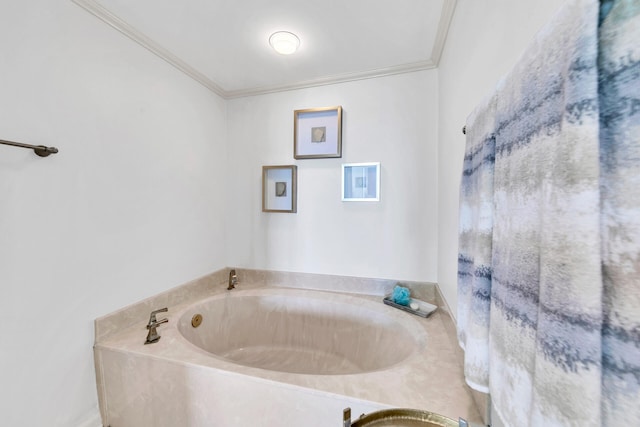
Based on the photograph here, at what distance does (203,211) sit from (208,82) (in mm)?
1089

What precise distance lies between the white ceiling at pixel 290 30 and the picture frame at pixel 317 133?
0.86 feet

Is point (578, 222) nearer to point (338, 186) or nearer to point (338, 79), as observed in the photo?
point (338, 186)

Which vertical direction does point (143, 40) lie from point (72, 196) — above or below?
above

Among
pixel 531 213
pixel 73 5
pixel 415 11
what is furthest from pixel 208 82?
pixel 531 213

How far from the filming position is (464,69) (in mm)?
1070

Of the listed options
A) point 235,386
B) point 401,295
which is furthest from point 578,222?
point 401,295

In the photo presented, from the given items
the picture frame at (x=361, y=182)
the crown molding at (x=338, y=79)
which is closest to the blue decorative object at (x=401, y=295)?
the picture frame at (x=361, y=182)

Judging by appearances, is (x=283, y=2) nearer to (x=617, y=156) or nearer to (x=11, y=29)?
(x=11, y=29)

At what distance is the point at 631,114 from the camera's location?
0.83 ft

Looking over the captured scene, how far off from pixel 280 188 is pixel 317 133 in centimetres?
57

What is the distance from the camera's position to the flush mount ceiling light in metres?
1.43

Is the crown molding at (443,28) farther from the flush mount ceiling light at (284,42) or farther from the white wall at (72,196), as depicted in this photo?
the white wall at (72,196)

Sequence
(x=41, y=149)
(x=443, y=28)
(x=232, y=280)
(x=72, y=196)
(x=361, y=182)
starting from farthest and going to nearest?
(x=232, y=280) → (x=361, y=182) → (x=443, y=28) → (x=72, y=196) → (x=41, y=149)

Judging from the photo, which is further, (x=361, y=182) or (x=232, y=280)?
(x=232, y=280)
